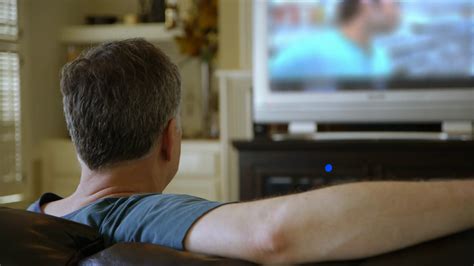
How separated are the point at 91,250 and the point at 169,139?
35 centimetres

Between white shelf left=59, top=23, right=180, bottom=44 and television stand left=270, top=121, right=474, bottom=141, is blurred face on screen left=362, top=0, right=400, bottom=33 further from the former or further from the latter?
white shelf left=59, top=23, right=180, bottom=44

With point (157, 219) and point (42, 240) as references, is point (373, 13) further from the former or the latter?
point (42, 240)

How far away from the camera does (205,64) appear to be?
181 inches

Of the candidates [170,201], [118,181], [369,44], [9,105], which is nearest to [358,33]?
[369,44]

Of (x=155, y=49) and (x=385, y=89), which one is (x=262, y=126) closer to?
(x=385, y=89)

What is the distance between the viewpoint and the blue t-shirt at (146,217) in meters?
1.00

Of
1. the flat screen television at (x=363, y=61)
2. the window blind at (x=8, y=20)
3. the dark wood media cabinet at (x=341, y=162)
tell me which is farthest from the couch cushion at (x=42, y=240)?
the window blind at (x=8, y=20)

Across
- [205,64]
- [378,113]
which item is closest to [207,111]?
[205,64]

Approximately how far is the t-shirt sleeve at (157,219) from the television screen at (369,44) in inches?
104

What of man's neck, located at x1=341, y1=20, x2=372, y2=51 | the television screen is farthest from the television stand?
man's neck, located at x1=341, y1=20, x2=372, y2=51

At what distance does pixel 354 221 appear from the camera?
2.86 feet

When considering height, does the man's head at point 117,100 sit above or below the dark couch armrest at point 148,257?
above

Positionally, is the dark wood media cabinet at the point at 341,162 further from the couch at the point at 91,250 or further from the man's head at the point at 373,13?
the couch at the point at 91,250

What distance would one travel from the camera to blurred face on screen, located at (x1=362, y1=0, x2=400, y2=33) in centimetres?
350
